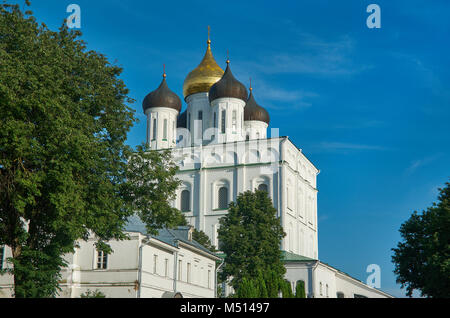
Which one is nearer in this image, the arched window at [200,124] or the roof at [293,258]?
the roof at [293,258]

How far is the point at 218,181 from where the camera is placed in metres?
55.1

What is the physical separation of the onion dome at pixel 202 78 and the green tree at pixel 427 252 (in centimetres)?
3304

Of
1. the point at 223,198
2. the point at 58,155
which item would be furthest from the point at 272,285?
the point at 223,198

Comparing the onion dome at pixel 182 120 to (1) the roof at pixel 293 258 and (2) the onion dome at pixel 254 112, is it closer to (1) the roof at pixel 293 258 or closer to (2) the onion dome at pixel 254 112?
(2) the onion dome at pixel 254 112

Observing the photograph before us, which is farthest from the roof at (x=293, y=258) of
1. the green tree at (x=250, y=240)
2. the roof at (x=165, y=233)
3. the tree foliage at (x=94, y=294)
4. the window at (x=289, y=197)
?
the tree foliage at (x=94, y=294)

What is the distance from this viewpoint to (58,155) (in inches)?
724

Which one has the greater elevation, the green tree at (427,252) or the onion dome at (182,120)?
the onion dome at (182,120)

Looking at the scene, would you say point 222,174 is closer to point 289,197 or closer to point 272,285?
point 289,197

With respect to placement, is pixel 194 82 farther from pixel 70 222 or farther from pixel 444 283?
pixel 70 222

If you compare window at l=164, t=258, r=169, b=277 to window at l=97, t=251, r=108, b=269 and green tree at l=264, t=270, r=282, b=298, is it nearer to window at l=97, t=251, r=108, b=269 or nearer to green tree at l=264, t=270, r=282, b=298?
window at l=97, t=251, r=108, b=269

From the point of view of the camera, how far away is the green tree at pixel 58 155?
59.4 ft

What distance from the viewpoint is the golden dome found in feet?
206

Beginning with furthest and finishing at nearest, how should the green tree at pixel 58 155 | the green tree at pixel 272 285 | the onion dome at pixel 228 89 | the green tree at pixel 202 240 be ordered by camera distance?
1. the onion dome at pixel 228 89
2. the green tree at pixel 202 240
3. the green tree at pixel 272 285
4. the green tree at pixel 58 155
